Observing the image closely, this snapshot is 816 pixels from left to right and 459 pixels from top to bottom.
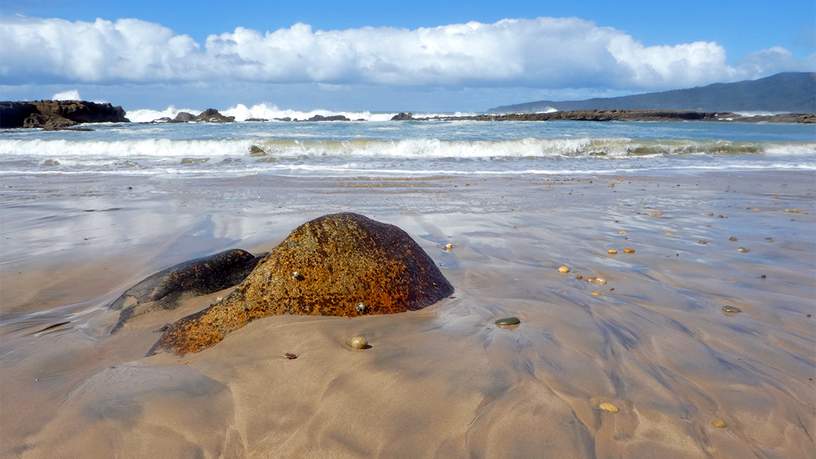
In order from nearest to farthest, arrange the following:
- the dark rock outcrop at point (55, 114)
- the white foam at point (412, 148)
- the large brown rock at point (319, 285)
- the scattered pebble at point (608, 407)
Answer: the scattered pebble at point (608, 407), the large brown rock at point (319, 285), the white foam at point (412, 148), the dark rock outcrop at point (55, 114)

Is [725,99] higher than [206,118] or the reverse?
higher

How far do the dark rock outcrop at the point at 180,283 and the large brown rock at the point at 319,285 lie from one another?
21.2 inches

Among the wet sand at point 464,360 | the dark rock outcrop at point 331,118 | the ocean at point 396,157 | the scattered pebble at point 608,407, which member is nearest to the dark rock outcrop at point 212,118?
the dark rock outcrop at point 331,118

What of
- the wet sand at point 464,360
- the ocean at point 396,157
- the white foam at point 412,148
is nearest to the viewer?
the wet sand at point 464,360

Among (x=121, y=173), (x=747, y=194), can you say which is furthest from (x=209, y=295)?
(x=121, y=173)

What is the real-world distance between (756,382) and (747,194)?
678cm

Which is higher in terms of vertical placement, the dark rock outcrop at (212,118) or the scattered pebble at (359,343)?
the dark rock outcrop at (212,118)

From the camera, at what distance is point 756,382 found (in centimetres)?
241

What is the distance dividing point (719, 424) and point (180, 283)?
2.91 m

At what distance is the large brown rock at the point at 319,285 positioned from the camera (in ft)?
9.54

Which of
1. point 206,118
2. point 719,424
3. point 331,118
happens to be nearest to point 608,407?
point 719,424

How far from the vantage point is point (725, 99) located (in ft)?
320

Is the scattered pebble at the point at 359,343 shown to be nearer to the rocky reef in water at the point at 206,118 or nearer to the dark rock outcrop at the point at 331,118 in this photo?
the rocky reef in water at the point at 206,118

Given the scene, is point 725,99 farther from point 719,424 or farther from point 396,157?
point 719,424
